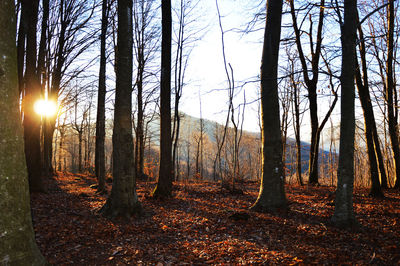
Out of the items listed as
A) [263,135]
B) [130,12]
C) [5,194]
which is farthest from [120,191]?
[130,12]

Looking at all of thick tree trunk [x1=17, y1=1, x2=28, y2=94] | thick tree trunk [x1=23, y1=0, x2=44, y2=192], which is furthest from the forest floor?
thick tree trunk [x1=17, y1=1, x2=28, y2=94]

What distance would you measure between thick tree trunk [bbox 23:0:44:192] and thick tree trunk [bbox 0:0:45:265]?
6.89 m

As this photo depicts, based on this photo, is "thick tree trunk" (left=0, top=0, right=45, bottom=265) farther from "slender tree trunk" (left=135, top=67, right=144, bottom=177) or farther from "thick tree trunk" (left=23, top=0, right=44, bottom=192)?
"slender tree trunk" (left=135, top=67, right=144, bottom=177)

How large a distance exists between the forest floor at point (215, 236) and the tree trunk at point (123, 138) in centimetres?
41

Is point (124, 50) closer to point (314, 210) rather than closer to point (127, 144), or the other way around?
point (127, 144)

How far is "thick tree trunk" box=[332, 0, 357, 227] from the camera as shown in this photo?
4891mm

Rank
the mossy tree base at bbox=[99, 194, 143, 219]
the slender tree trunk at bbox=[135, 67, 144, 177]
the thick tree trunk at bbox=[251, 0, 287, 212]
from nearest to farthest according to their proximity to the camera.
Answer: the mossy tree base at bbox=[99, 194, 143, 219] < the thick tree trunk at bbox=[251, 0, 287, 212] < the slender tree trunk at bbox=[135, 67, 144, 177]

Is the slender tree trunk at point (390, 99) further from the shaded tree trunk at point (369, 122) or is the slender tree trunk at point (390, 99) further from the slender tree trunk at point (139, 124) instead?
the slender tree trunk at point (139, 124)

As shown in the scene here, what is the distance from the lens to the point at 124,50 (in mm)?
6207

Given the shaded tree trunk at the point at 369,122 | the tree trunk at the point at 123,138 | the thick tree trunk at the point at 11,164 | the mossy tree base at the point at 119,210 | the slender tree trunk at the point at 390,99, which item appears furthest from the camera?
the slender tree trunk at the point at 390,99

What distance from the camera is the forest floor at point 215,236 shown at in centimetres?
373

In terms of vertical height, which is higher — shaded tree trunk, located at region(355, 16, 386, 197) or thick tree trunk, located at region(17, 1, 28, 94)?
thick tree trunk, located at region(17, 1, 28, 94)

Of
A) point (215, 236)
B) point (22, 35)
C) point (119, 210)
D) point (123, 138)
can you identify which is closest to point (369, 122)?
point (215, 236)

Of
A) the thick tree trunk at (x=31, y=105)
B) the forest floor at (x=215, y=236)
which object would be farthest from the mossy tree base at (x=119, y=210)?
the thick tree trunk at (x=31, y=105)
